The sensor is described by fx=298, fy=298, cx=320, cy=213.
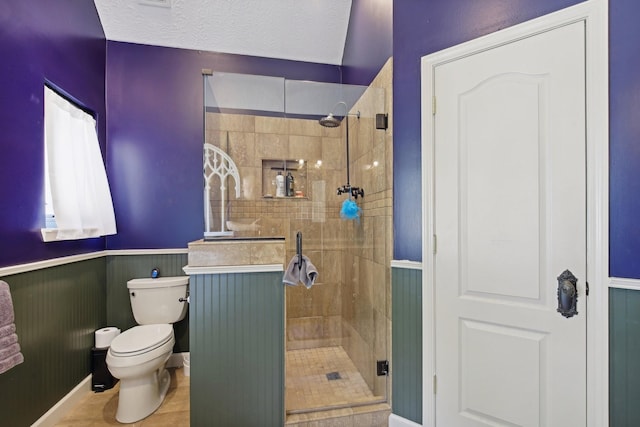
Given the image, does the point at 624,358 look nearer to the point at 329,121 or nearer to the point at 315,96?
the point at 329,121

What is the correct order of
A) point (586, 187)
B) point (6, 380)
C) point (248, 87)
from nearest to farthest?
point (586, 187) → point (6, 380) → point (248, 87)

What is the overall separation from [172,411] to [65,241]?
54.1 inches

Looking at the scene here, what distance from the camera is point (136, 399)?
193 cm

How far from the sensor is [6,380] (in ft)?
5.07

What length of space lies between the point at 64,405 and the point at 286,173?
2220 millimetres

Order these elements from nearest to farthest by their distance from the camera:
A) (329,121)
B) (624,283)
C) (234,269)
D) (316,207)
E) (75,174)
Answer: (624,283) → (234,269) → (75,174) → (329,121) → (316,207)

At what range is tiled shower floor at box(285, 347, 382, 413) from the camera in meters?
1.92

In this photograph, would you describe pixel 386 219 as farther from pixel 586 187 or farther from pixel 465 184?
pixel 586 187

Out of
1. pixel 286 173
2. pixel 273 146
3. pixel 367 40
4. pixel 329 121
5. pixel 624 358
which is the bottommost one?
pixel 624 358

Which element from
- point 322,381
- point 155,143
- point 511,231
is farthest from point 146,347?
point 511,231

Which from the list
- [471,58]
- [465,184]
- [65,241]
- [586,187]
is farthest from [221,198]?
[586,187]

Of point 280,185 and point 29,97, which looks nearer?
point 29,97

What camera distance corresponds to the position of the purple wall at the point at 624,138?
117 cm

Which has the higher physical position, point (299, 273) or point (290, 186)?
point (290, 186)
